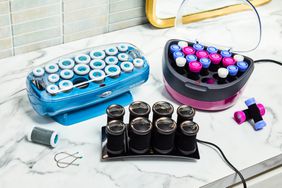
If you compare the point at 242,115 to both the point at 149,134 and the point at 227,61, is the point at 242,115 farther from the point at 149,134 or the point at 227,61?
the point at 149,134

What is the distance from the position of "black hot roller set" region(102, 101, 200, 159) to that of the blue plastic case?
0.06 metres

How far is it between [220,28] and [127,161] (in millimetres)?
527

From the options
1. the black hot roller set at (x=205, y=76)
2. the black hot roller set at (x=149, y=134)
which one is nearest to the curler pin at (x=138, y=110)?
the black hot roller set at (x=149, y=134)

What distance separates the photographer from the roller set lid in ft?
4.30

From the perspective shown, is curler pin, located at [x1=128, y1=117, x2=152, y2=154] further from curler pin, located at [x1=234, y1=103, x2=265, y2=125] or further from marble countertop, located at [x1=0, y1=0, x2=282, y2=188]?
curler pin, located at [x1=234, y1=103, x2=265, y2=125]

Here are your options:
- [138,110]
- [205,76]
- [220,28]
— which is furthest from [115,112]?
[220,28]

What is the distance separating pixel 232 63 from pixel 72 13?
1.26ft

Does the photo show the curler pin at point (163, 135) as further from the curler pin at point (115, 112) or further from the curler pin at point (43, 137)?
the curler pin at point (43, 137)

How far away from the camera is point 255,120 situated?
1.10m

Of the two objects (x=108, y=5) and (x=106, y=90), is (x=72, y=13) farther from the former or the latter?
(x=106, y=90)

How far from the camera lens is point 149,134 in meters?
0.98

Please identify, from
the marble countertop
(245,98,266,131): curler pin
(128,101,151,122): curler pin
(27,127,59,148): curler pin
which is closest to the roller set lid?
the marble countertop

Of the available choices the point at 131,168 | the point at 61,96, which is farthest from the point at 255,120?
the point at 61,96

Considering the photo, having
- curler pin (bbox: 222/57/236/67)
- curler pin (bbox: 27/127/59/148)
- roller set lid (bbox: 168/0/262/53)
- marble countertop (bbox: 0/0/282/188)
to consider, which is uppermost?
curler pin (bbox: 222/57/236/67)
